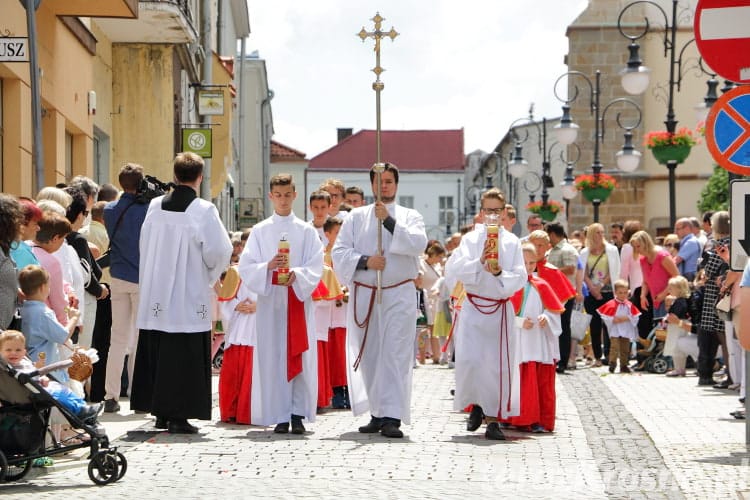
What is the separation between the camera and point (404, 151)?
385 ft

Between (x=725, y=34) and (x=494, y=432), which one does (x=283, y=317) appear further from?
(x=725, y=34)

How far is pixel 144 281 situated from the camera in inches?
436

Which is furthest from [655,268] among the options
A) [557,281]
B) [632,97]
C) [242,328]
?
[632,97]

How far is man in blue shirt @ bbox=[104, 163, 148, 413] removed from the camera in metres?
12.4

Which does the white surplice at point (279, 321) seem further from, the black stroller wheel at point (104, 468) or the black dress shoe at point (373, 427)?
the black stroller wheel at point (104, 468)

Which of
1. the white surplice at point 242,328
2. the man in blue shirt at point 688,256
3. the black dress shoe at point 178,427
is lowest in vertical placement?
the black dress shoe at point 178,427

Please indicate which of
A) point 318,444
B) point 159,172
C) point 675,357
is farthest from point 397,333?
point 159,172

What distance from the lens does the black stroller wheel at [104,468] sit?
8.29 metres

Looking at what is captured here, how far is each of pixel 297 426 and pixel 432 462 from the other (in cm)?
206

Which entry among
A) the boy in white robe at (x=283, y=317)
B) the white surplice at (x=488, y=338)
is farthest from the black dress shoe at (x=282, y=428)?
the white surplice at (x=488, y=338)

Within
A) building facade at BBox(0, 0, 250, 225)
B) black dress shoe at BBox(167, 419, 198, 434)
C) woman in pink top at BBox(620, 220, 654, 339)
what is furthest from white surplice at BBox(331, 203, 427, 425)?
woman in pink top at BBox(620, 220, 654, 339)

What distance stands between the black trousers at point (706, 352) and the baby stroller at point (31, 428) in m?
9.30

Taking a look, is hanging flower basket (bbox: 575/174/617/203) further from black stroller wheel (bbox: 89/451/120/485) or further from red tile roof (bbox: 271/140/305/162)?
red tile roof (bbox: 271/140/305/162)

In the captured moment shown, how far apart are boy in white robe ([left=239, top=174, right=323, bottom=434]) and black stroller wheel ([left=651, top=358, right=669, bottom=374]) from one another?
8.08 m
